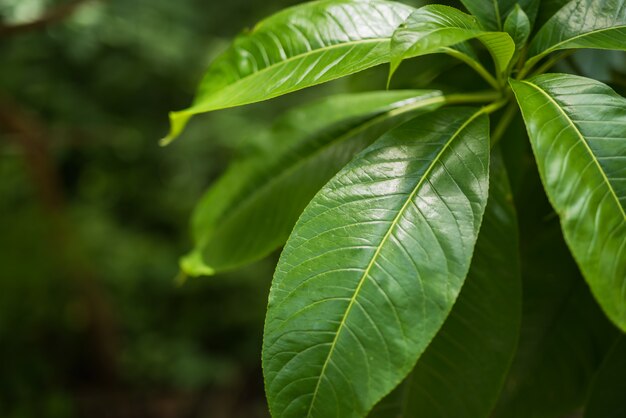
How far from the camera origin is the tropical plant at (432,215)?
55 centimetres

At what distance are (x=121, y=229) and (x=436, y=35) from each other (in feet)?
10.3

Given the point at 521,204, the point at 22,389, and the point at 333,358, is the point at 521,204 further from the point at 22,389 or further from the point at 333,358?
the point at 22,389

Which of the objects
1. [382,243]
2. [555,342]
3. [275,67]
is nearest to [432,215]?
[382,243]

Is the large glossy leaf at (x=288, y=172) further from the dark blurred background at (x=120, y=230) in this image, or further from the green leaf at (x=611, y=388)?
the dark blurred background at (x=120, y=230)

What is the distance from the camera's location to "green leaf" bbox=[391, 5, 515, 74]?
0.55 meters

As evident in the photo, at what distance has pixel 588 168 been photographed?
1.82 feet

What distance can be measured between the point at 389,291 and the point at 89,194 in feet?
10.9

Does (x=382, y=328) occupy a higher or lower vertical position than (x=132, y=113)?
higher

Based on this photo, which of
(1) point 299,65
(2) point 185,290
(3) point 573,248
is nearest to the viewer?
(3) point 573,248

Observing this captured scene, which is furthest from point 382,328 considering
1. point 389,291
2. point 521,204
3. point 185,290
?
point 185,290

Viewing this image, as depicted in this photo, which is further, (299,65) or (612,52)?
(612,52)

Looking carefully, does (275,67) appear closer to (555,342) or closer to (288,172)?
(288,172)

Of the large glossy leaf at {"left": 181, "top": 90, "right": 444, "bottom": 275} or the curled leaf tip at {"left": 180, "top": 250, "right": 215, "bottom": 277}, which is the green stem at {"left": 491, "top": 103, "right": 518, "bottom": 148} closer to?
the large glossy leaf at {"left": 181, "top": 90, "right": 444, "bottom": 275}

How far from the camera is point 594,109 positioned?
23.4 inches
